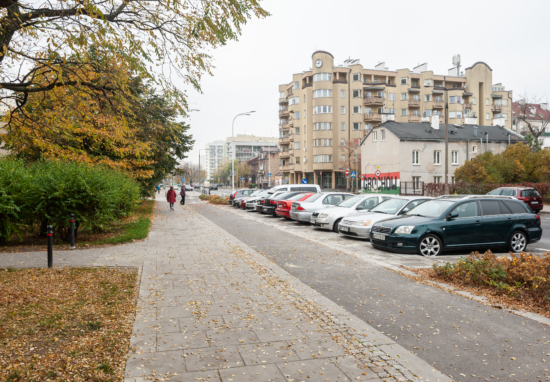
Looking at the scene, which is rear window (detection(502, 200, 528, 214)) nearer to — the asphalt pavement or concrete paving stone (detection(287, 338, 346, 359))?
the asphalt pavement

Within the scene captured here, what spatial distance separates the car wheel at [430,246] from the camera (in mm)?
10398

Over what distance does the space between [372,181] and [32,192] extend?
46937 millimetres

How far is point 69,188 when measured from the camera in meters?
11.2

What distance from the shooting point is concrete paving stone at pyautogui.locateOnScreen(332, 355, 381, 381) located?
372 cm

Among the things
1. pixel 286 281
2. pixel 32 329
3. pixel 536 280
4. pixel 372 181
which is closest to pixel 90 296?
pixel 32 329

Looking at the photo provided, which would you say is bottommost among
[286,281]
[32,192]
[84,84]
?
[286,281]

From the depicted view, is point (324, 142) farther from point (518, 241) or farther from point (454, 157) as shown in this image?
point (518, 241)

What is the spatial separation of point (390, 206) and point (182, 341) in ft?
35.4

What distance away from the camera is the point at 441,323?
5.22 meters

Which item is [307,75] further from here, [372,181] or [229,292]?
[229,292]

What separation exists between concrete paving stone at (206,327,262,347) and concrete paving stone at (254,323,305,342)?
0.08 m

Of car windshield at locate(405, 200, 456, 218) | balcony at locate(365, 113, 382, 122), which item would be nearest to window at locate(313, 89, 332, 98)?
balcony at locate(365, 113, 382, 122)

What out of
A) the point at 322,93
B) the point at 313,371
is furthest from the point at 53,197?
the point at 322,93

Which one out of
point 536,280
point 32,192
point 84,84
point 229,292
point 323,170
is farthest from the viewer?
point 323,170
